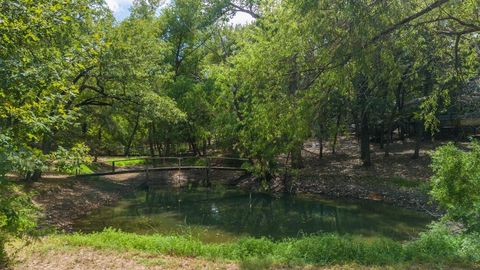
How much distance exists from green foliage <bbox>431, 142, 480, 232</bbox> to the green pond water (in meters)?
3.55

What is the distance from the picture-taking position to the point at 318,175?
23.9m

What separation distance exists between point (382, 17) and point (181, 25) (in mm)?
27220

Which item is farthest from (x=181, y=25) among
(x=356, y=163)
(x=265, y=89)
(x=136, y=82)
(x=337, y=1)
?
(x=337, y=1)

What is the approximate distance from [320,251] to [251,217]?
9.71 meters

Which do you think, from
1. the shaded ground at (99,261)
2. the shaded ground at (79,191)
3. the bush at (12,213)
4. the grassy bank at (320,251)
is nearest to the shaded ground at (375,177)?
the shaded ground at (79,191)

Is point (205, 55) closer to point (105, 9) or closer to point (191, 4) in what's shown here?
point (191, 4)

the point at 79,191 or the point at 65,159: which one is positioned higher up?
the point at 65,159

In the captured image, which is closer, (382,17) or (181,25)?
(382,17)

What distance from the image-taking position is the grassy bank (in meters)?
6.60

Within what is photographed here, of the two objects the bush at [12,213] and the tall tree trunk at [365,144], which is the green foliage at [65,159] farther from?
the tall tree trunk at [365,144]

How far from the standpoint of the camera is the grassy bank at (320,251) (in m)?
6.60

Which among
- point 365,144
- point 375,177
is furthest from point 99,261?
point 365,144

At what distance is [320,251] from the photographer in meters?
7.22

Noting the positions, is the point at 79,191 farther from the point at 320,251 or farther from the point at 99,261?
the point at 320,251
